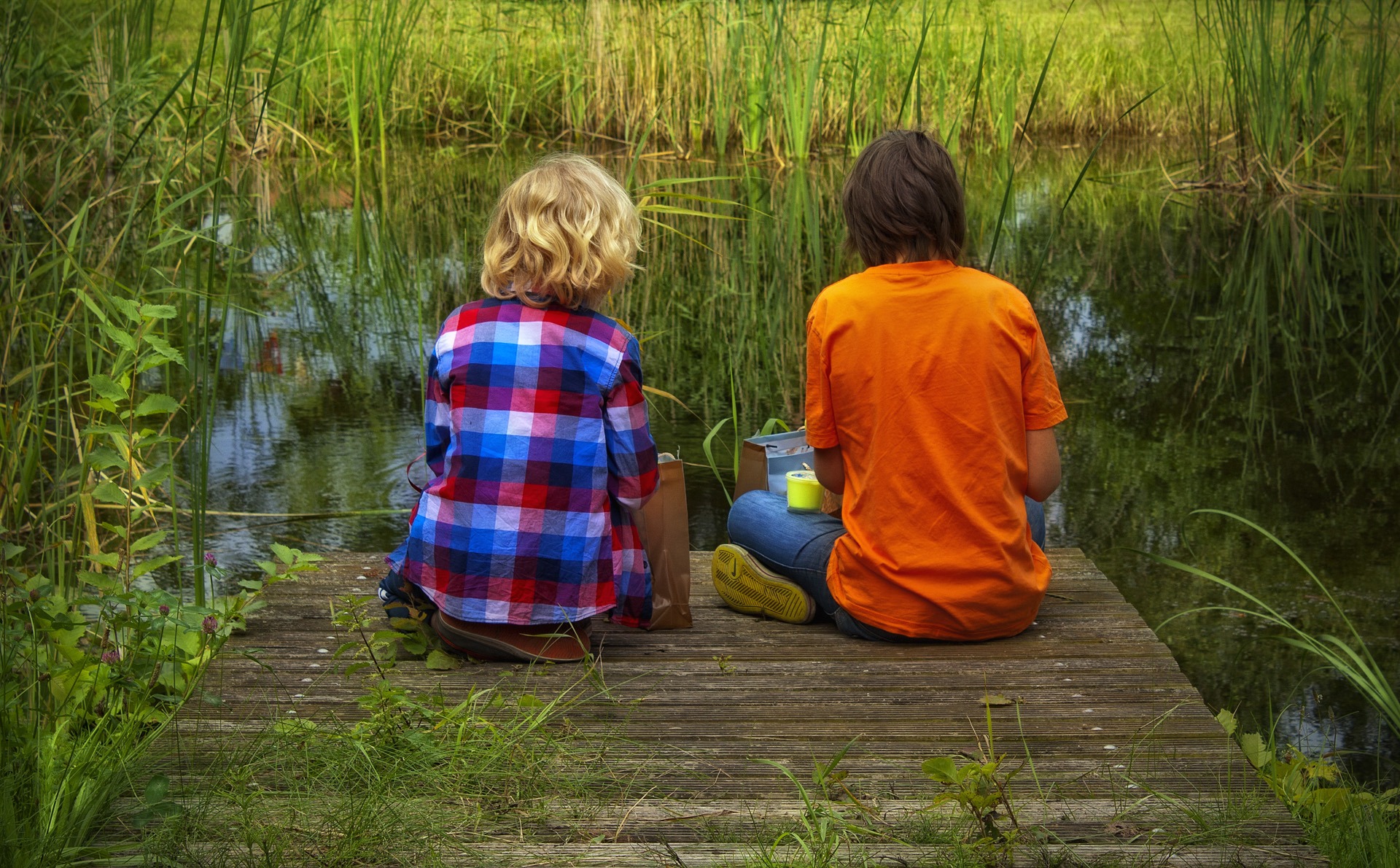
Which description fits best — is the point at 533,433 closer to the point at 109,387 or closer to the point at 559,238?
the point at 559,238

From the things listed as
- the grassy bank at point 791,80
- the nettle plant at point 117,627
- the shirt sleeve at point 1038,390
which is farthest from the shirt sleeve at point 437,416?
the grassy bank at point 791,80

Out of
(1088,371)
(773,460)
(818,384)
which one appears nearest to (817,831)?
(818,384)

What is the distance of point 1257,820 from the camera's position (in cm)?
151

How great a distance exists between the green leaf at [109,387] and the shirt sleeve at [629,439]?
0.74 m

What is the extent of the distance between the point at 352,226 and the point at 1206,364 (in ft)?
15.0

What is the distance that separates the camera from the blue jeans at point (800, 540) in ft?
7.67

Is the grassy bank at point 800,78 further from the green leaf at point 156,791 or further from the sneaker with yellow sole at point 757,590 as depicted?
the green leaf at point 156,791

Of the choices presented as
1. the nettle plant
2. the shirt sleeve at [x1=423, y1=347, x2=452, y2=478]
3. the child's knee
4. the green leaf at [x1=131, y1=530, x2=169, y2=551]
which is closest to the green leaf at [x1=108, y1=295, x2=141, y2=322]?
the nettle plant

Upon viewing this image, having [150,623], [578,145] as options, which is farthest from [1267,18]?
[150,623]

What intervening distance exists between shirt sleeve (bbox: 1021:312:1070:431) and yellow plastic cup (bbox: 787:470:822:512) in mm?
468

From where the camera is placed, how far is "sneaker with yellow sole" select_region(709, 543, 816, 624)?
239cm

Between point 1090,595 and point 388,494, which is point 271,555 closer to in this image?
point 388,494

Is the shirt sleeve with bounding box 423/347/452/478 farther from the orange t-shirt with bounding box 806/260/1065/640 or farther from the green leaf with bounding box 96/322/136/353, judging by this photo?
the orange t-shirt with bounding box 806/260/1065/640

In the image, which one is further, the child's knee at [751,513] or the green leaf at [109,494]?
the child's knee at [751,513]
